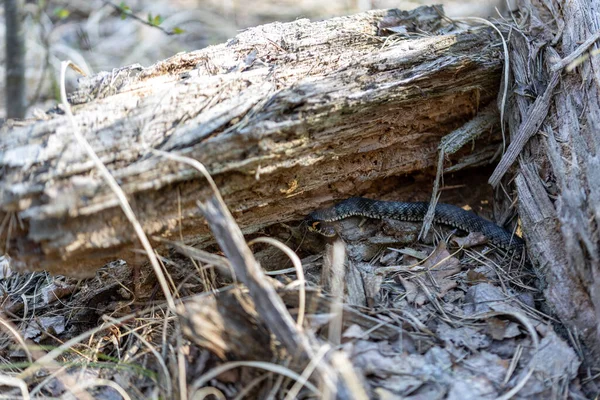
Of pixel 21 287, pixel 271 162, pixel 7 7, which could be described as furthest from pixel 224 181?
pixel 7 7

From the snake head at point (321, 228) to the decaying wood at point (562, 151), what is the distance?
52.2 inches

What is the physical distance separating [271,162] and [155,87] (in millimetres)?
883

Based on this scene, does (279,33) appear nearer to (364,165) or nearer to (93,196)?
(364,165)

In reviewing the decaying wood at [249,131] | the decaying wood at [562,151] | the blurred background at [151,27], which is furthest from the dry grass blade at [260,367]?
the blurred background at [151,27]

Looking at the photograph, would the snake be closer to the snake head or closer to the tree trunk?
the snake head

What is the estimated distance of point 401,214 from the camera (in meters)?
4.14

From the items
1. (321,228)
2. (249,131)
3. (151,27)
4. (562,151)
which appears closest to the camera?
(249,131)

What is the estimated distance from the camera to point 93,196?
274cm

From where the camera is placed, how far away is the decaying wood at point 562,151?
2885 mm

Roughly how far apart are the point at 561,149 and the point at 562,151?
0.02 m

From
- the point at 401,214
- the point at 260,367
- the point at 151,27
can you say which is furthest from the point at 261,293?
the point at 151,27

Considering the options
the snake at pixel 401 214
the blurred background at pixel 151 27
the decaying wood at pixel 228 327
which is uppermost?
the blurred background at pixel 151 27

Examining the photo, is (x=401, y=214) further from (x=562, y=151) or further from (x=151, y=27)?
(x=151, y=27)

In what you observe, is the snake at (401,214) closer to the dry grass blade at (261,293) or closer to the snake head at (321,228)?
the snake head at (321,228)
